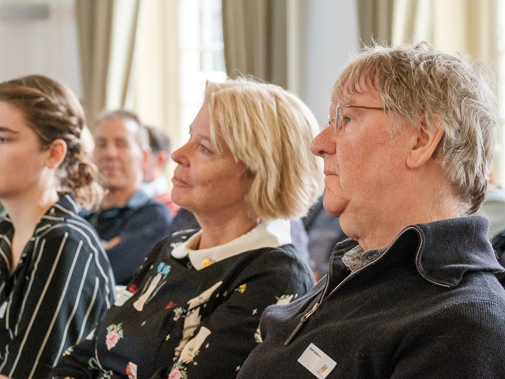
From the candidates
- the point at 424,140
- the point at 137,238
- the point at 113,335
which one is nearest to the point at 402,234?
the point at 424,140

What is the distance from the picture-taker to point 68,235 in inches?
75.2

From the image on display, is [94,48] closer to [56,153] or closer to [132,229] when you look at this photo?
[132,229]

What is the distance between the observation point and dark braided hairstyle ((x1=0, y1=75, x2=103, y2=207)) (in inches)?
80.4

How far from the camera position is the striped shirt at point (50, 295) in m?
1.80

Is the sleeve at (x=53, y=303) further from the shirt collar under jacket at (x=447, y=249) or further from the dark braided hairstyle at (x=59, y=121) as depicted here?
the shirt collar under jacket at (x=447, y=249)

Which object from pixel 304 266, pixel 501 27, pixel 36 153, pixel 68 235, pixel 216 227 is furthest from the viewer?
pixel 501 27

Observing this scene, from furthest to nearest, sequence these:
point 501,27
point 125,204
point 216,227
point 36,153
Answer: point 501,27 < point 125,204 < point 36,153 < point 216,227

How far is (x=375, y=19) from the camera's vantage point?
462 centimetres

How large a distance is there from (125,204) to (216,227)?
198 cm

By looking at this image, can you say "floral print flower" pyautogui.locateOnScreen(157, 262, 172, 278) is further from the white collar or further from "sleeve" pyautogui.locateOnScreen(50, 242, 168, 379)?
the white collar

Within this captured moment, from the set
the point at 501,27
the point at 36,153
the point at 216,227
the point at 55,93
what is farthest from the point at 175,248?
the point at 501,27

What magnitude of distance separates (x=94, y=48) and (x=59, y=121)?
13.1 ft

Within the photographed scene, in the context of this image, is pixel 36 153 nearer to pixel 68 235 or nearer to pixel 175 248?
pixel 68 235

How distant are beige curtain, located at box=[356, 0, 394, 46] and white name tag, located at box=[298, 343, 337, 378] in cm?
376
